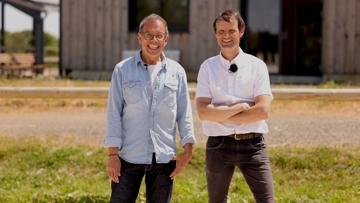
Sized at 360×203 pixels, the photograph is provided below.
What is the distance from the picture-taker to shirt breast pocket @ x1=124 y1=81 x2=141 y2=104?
3.96 metres

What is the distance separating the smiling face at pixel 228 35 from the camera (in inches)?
161

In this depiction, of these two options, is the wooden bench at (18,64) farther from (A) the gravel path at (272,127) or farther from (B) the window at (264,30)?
(A) the gravel path at (272,127)

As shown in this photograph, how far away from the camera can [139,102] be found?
3971 millimetres

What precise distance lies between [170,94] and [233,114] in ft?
1.33

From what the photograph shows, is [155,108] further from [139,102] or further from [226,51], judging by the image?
[226,51]

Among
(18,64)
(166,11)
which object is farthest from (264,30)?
(18,64)

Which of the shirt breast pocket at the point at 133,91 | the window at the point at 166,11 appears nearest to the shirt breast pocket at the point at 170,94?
the shirt breast pocket at the point at 133,91

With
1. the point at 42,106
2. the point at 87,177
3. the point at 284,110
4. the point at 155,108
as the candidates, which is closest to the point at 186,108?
the point at 155,108

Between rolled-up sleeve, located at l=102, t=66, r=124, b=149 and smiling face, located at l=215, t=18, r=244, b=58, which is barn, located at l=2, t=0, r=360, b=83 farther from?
rolled-up sleeve, located at l=102, t=66, r=124, b=149

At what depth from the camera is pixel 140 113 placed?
3.98 metres

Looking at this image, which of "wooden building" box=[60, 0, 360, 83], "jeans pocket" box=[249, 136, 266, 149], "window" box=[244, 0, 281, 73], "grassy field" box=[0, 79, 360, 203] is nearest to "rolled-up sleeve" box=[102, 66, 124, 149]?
"jeans pocket" box=[249, 136, 266, 149]

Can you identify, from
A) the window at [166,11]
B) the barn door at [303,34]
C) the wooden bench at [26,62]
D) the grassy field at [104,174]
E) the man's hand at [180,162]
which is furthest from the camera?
the wooden bench at [26,62]

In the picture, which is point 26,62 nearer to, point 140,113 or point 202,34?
point 202,34

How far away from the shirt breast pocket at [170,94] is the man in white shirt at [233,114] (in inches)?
8.3
